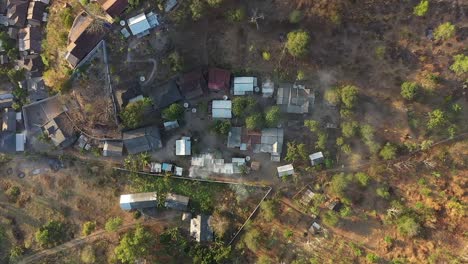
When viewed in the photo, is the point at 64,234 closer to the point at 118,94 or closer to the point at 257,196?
the point at 118,94

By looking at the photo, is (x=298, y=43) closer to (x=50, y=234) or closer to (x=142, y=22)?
(x=142, y=22)

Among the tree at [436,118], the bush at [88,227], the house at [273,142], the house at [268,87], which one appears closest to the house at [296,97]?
the house at [268,87]

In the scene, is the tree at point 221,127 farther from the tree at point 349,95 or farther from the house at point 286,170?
the tree at point 349,95

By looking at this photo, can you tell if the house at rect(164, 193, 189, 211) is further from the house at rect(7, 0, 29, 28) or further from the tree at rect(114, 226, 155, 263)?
the house at rect(7, 0, 29, 28)

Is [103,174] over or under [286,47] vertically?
under

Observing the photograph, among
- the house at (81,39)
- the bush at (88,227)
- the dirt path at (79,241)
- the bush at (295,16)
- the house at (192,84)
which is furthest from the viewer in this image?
the dirt path at (79,241)

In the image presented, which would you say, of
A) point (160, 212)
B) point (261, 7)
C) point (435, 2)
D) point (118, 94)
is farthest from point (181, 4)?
point (435, 2)

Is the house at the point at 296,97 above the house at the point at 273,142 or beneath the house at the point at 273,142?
above
